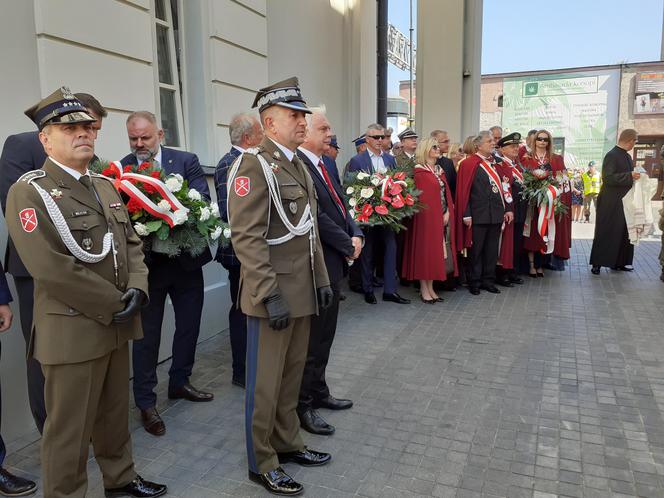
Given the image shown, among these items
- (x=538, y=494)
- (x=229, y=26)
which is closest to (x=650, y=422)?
(x=538, y=494)

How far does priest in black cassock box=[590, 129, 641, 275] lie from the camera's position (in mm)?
8312

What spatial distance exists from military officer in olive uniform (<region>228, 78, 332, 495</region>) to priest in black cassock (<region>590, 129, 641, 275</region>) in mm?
7051

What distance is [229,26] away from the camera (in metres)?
5.78

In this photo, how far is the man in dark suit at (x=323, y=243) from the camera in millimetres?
3334

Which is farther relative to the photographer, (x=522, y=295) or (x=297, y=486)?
(x=522, y=295)

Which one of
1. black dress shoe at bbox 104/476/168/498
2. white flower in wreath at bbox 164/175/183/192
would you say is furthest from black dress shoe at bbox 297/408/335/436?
white flower in wreath at bbox 164/175/183/192

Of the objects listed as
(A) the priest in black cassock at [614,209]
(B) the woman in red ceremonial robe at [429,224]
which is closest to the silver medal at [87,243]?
(B) the woman in red ceremonial robe at [429,224]

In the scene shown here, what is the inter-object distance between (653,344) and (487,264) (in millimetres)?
2543

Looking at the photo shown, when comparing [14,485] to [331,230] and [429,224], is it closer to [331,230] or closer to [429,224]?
[331,230]

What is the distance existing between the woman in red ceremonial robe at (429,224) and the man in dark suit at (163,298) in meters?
3.46

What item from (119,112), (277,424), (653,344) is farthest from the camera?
(653,344)

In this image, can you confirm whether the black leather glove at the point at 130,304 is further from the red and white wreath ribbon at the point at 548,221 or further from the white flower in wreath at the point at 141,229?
the red and white wreath ribbon at the point at 548,221

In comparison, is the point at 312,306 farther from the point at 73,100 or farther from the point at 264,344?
the point at 73,100

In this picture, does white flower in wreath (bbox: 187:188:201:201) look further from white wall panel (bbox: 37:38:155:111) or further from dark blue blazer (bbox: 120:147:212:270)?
white wall panel (bbox: 37:38:155:111)
